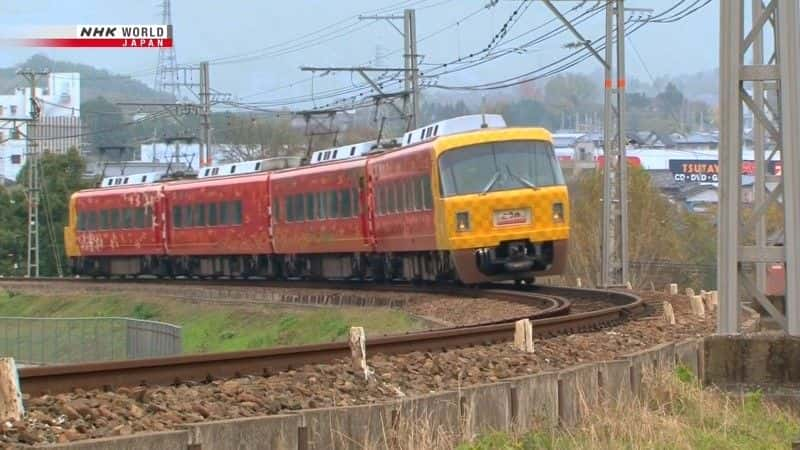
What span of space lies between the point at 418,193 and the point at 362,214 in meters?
4.01

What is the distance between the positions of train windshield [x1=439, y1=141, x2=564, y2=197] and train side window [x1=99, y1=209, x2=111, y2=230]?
22294 mm

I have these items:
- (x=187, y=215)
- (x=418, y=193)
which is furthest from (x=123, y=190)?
(x=418, y=193)

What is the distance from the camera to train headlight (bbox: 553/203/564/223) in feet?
91.4

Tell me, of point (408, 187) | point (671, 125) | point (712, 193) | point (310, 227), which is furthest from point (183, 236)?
point (671, 125)

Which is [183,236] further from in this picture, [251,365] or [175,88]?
[175,88]

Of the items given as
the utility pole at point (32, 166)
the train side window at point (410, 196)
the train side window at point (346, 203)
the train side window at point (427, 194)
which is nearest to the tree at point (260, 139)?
the utility pole at point (32, 166)

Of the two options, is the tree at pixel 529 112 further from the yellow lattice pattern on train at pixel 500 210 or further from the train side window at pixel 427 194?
the yellow lattice pattern on train at pixel 500 210

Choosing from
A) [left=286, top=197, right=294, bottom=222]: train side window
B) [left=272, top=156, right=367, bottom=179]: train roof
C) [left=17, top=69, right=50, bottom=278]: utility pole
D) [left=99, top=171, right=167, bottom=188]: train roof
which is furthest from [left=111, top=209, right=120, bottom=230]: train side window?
[left=17, top=69, right=50, bottom=278]: utility pole

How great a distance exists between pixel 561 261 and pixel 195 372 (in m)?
17.6

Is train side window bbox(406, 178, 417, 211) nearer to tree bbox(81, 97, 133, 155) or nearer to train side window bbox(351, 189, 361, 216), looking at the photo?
train side window bbox(351, 189, 361, 216)

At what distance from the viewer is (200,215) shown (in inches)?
1656

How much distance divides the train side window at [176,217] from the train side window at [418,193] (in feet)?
51.4

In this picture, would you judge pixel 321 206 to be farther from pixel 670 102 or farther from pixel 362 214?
pixel 670 102

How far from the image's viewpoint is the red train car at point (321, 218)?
32969 millimetres
